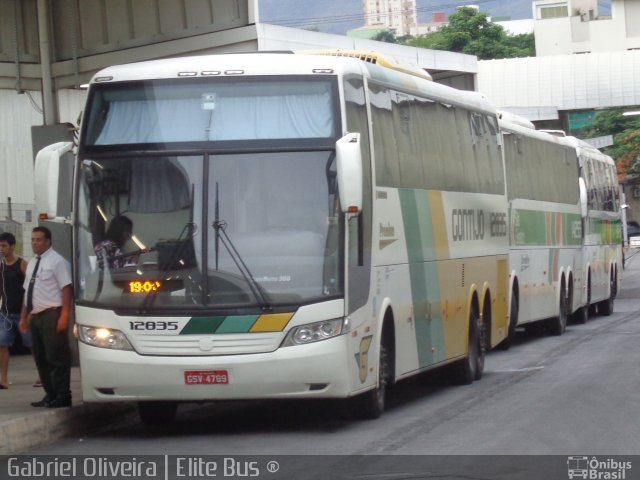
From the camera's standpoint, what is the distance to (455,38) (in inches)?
4038

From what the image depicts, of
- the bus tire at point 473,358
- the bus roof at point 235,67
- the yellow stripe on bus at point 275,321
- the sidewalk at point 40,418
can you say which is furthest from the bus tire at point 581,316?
the yellow stripe on bus at point 275,321

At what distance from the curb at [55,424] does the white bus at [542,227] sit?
9.45 m

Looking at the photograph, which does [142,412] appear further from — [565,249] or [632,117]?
[632,117]

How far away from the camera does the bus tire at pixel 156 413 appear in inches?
530

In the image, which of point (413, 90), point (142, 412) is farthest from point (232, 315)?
point (413, 90)

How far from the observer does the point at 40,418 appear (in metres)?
12.6

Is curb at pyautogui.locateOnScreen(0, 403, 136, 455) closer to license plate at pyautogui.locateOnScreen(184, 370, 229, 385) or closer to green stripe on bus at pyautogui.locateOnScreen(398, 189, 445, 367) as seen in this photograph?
license plate at pyautogui.locateOnScreen(184, 370, 229, 385)

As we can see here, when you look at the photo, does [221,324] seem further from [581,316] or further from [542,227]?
[581,316]

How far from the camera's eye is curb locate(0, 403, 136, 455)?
12.0 meters

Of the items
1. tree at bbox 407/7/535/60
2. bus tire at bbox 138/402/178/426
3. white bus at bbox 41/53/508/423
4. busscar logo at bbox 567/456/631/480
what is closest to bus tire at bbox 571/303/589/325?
white bus at bbox 41/53/508/423

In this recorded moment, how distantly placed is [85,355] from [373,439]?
267 centimetres

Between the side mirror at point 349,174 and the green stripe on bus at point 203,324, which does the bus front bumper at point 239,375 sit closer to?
the green stripe on bus at point 203,324

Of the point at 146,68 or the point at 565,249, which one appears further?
the point at 565,249

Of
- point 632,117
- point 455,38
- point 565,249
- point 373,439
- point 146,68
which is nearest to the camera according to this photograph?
point 373,439
